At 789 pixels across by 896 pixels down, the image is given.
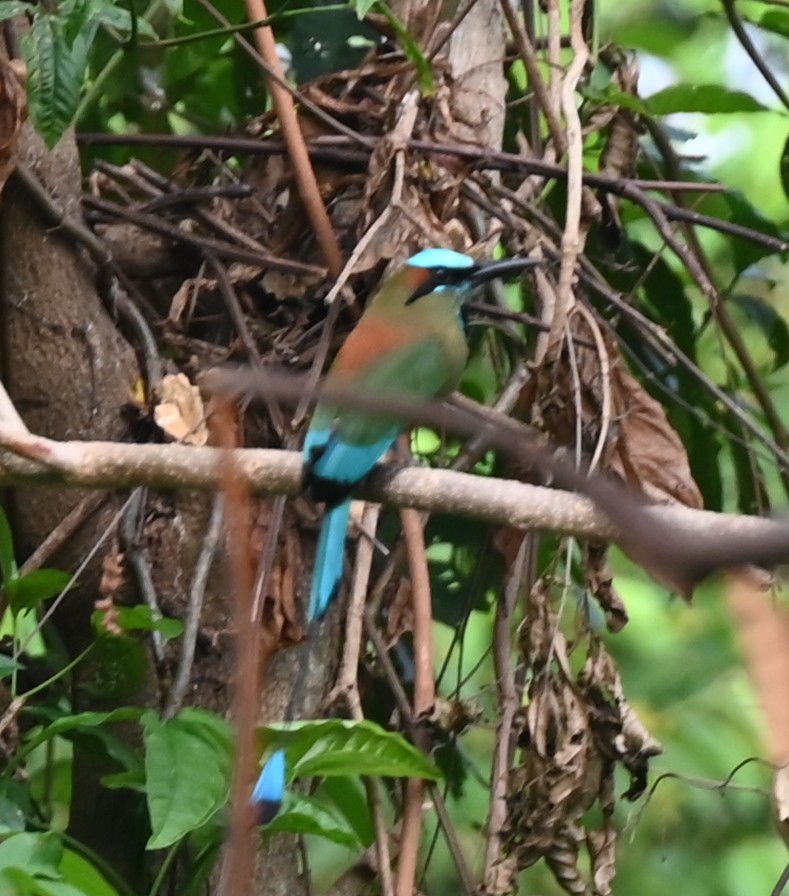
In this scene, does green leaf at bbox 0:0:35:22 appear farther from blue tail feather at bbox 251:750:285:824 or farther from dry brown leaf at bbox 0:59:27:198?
blue tail feather at bbox 251:750:285:824

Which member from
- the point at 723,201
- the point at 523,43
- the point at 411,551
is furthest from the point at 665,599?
the point at 523,43

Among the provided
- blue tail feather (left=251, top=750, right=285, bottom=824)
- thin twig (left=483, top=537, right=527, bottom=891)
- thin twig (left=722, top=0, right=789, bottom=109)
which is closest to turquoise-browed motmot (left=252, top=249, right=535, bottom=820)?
blue tail feather (left=251, top=750, right=285, bottom=824)

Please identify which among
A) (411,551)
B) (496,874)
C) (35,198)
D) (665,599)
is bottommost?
(496,874)

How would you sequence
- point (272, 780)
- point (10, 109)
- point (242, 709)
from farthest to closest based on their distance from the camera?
1. point (10, 109)
2. point (272, 780)
3. point (242, 709)

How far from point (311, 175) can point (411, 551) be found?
1.41 ft

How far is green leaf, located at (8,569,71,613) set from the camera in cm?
119

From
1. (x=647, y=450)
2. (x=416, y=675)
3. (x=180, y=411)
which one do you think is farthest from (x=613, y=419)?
(x=180, y=411)

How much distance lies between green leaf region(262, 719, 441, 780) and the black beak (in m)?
0.54

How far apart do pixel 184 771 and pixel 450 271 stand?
0.63m

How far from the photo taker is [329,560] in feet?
4.14

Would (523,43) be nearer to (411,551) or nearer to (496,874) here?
(411,551)

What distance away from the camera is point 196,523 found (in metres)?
1.41

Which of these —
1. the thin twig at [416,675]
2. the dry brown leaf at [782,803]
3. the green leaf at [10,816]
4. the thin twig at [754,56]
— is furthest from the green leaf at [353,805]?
the thin twig at [754,56]

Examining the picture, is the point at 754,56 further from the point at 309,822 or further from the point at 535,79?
the point at 309,822
